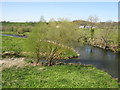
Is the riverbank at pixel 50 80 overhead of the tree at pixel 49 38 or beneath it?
beneath

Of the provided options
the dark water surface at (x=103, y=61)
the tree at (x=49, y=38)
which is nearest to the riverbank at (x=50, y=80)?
the dark water surface at (x=103, y=61)

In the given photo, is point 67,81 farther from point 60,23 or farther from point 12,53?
point 12,53

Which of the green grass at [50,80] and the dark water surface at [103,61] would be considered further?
the dark water surface at [103,61]

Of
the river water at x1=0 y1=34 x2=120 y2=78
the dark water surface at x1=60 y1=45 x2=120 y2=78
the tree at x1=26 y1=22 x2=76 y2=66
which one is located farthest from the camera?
the tree at x1=26 y1=22 x2=76 y2=66

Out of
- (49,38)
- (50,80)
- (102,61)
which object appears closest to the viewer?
(50,80)

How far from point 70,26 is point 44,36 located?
207 inches

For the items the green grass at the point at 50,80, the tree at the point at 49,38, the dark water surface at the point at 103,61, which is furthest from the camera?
the tree at the point at 49,38

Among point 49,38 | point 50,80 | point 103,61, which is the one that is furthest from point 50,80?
point 103,61

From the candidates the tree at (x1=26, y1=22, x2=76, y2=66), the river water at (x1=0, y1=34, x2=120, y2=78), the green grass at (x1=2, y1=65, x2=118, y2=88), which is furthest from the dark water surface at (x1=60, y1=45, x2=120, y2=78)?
the green grass at (x1=2, y1=65, x2=118, y2=88)

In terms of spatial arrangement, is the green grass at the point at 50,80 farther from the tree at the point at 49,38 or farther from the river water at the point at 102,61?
the tree at the point at 49,38

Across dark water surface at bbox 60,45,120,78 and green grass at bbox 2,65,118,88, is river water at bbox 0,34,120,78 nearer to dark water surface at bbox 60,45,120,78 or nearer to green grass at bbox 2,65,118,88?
dark water surface at bbox 60,45,120,78

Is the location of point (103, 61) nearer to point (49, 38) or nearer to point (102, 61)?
point (102, 61)

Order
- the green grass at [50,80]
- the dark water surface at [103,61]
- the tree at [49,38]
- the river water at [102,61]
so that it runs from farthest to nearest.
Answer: the tree at [49,38] → the river water at [102,61] → the dark water surface at [103,61] → the green grass at [50,80]

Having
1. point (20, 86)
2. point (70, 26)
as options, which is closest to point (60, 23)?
point (70, 26)
